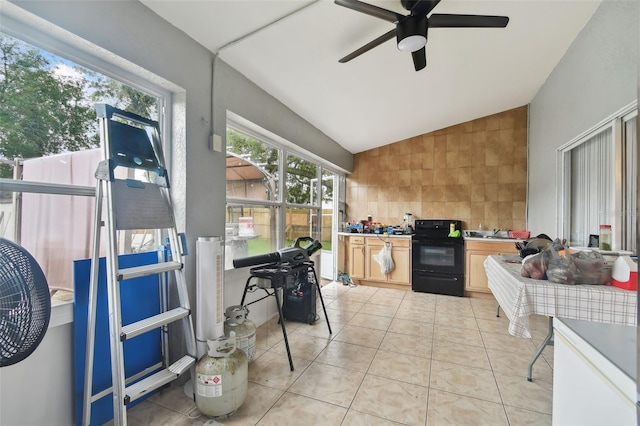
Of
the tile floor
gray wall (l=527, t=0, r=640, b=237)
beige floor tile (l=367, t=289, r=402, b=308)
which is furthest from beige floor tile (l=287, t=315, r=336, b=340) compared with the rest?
gray wall (l=527, t=0, r=640, b=237)

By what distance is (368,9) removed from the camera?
1579 millimetres

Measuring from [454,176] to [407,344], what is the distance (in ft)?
10.4

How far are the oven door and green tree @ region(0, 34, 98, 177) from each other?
409 cm

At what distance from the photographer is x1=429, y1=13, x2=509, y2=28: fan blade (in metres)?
1.67

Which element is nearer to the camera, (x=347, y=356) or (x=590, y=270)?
(x=590, y=270)

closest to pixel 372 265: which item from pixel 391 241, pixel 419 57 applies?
pixel 391 241

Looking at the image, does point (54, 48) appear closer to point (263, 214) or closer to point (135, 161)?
point (135, 161)

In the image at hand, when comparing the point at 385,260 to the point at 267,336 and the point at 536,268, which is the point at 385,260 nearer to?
the point at 267,336

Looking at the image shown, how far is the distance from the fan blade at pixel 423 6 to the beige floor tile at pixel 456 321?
291 cm

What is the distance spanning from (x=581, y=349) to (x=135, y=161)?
2134 millimetres

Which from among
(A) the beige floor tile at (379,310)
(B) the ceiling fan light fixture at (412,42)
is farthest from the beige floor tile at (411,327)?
(B) the ceiling fan light fixture at (412,42)

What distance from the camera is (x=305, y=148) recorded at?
141 inches

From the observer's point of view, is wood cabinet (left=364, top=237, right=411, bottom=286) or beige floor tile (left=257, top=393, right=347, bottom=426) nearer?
beige floor tile (left=257, top=393, right=347, bottom=426)

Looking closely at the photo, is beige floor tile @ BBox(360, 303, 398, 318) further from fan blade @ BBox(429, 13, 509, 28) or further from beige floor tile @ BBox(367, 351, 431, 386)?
fan blade @ BBox(429, 13, 509, 28)
